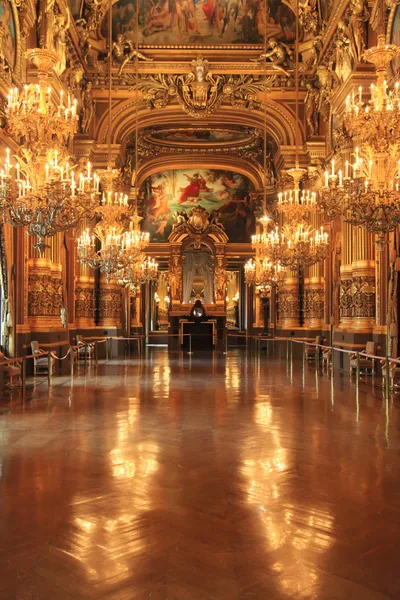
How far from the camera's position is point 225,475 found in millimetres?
5523

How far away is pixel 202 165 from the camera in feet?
104

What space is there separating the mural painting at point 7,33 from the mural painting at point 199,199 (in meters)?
21.0

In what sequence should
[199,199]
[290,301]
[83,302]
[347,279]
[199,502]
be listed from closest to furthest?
[199,502], [347,279], [83,302], [290,301], [199,199]

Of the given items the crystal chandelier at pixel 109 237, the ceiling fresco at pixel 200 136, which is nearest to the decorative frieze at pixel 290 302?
the ceiling fresco at pixel 200 136

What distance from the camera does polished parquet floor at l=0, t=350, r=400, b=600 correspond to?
3.37 m

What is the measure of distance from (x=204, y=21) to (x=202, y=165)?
456 inches

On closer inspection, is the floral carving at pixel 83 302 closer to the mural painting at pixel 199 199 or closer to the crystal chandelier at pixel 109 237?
the crystal chandelier at pixel 109 237

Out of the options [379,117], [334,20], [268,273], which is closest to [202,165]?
[268,273]

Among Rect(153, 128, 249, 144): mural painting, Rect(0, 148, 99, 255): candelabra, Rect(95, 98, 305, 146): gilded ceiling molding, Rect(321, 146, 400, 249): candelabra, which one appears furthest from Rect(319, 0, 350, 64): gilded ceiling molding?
Rect(0, 148, 99, 255): candelabra

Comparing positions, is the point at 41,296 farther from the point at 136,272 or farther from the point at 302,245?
the point at 302,245

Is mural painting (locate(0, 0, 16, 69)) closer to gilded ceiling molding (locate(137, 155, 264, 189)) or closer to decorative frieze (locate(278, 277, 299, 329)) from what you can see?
decorative frieze (locate(278, 277, 299, 329))

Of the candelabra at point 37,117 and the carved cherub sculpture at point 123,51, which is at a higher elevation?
the carved cherub sculpture at point 123,51

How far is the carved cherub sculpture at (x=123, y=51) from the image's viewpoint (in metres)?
20.2

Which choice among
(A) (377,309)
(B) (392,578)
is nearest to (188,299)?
(A) (377,309)
